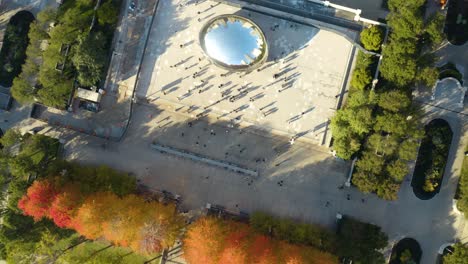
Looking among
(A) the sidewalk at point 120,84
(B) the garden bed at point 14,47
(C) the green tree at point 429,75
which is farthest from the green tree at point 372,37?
(B) the garden bed at point 14,47

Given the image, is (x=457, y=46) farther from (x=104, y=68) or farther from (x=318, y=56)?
(x=104, y=68)

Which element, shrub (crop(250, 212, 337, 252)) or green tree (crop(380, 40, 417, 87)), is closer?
green tree (crop(380, 40, 417, 87))

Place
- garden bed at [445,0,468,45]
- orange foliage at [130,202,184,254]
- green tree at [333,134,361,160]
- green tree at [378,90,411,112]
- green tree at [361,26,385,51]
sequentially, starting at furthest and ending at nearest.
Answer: garden bed at [445,0,468,45]
green tree at [361,26,385,51]
green tree at [333,134,361,160]
green tree at [378,90,411,112]
orange foliage at [130,202,184,254]

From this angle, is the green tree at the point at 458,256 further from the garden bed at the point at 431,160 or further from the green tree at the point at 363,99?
the green tree at the point at 363,99

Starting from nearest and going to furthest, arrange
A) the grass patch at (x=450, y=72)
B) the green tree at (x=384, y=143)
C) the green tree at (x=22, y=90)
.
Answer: the green tree at (x=384, y=143), the green tree at (x=22, y=90), the grass patch at (x=450, y=72)

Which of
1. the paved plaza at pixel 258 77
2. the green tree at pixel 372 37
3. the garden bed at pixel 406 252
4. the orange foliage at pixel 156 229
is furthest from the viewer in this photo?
the paved plaza at pixel 258 77

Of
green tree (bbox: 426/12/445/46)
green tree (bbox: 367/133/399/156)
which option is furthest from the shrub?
green tree (bbox: 426/12/445/46)

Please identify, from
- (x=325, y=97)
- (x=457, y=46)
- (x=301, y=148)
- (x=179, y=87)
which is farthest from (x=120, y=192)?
(x=457, y=46)

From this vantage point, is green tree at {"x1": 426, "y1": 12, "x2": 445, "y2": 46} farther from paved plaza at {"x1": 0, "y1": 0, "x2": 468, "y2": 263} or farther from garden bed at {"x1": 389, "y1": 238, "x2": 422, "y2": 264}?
garden bed at {"x1": 389, "y1": 238, "x2": 422, "y2": 264}
